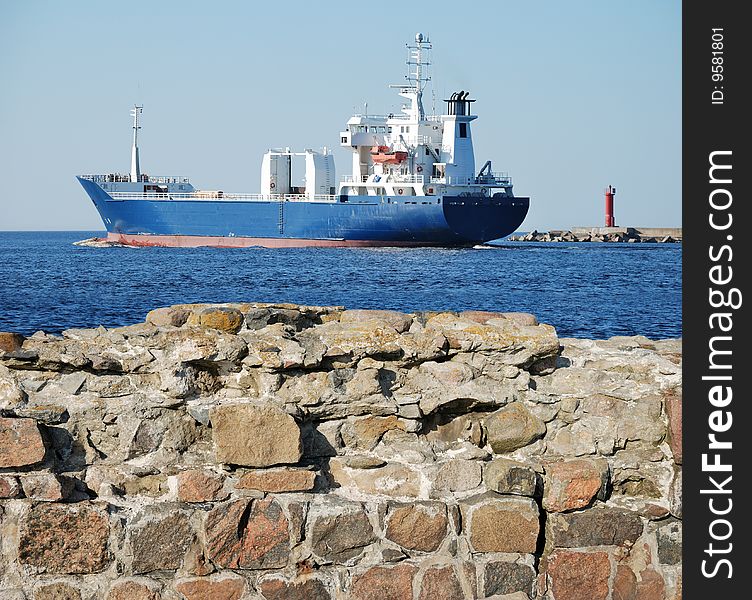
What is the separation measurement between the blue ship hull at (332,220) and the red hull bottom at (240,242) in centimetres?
5

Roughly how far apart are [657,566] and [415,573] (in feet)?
2.50

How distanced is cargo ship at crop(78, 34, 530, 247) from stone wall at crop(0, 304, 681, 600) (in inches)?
1905

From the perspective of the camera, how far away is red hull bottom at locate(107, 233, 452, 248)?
53.9 m

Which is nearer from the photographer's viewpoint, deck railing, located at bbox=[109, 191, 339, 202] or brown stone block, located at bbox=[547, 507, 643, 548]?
brown stone block, located at bbox=[547, 507, 643, 548]

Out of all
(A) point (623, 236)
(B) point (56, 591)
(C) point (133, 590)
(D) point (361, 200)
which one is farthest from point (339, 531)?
(A) point (623, 236)

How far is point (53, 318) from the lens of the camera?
850 inches

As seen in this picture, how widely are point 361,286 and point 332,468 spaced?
92.5 feet

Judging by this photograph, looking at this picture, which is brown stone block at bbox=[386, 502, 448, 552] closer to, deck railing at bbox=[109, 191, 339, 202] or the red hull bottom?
the red hull bottom

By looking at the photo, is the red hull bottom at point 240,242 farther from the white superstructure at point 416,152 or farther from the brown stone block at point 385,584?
the brown stone block at point 385,584

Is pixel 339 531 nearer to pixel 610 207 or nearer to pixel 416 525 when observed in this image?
pixel 416 525

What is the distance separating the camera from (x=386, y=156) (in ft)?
182

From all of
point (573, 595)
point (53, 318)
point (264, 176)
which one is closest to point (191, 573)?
point (573, 595)
